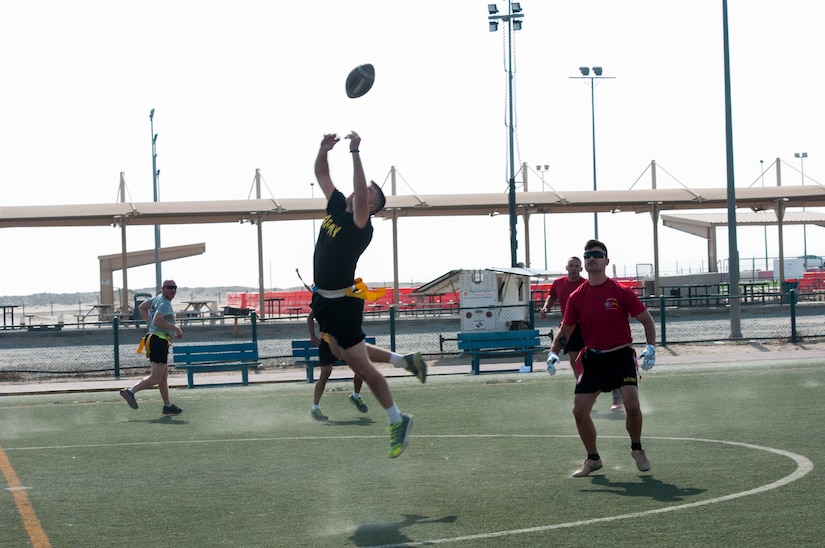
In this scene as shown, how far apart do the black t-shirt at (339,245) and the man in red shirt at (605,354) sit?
2.03 m

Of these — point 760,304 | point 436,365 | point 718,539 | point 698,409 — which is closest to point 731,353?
point 436,365

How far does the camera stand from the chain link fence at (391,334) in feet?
81.7

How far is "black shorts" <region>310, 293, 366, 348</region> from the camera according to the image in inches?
315

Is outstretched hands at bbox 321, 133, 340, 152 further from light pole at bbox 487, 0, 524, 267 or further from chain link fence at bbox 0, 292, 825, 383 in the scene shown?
light pole at bbox 487, 0, 524, 267

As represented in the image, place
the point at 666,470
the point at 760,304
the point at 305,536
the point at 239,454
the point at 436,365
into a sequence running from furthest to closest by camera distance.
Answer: the point at 760,304 → the point at 436,365 → the point at 239,454 → the point at 666,470 → the point at 305,536

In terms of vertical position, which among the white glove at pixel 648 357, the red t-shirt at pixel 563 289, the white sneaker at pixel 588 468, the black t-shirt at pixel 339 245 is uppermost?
the black t-shirt at pixel 339 245

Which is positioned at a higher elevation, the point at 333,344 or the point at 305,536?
the point at 333,344

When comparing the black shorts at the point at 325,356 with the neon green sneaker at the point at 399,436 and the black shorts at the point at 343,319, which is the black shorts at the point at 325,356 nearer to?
the neon green sneaker at the point at 399,436

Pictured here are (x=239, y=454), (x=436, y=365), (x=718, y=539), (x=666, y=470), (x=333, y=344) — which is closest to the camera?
(x=718, y=539)

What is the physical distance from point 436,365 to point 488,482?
15803 mm

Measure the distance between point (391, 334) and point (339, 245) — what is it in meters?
16.5

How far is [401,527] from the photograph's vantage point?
6.86 meters

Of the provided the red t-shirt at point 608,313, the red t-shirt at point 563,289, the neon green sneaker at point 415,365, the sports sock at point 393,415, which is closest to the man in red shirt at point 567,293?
the red t-shirt at point 563,289

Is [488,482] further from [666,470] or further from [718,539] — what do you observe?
[718,539]
